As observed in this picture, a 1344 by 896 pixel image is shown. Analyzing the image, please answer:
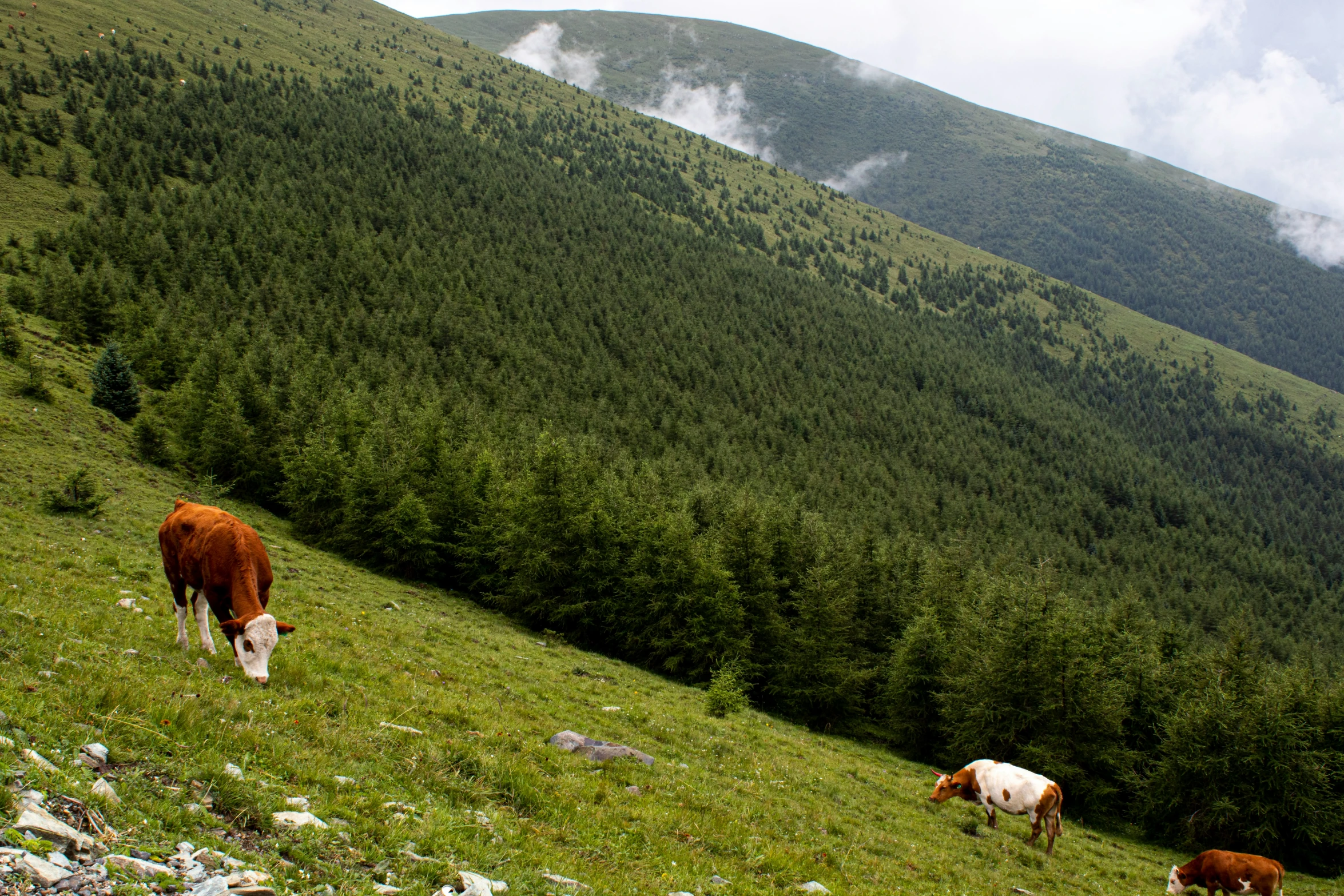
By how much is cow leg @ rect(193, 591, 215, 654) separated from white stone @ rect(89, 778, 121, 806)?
6561mm

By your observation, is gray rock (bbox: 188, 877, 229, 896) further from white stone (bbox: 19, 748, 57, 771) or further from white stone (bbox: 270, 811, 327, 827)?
white stone (bbox: 19, 748, 57, 771)

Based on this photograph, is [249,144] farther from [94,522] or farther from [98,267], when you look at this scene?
[94,522]

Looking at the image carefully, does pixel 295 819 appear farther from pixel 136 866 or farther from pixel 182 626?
pixel 182 626

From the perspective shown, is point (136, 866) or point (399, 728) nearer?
point (136, 866)

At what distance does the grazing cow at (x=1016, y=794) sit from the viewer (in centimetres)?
1834

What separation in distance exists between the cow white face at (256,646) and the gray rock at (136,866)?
651 centimetres

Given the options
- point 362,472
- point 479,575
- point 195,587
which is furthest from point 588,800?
point 362,472

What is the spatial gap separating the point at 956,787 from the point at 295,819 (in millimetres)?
19406

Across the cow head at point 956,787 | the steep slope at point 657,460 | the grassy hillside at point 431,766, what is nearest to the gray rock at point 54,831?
the grassy hillside at point 431,766

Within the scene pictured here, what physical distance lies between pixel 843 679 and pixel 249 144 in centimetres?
17994

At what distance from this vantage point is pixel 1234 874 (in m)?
17.4

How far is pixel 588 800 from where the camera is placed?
37.3ft

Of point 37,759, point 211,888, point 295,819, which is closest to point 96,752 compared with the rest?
point 37,759

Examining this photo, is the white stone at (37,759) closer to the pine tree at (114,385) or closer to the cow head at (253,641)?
the cow head at (253,641)
